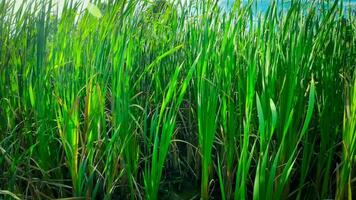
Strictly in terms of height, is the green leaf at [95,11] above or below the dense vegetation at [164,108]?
above

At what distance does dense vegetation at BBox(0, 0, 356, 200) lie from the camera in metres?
1.02

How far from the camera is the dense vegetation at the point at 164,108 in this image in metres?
1.02

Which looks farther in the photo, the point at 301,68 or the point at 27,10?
the point at 27,10

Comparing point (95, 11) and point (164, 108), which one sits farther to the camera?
point (95, 11)

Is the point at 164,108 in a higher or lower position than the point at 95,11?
lower

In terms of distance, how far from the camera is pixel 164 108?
1.04 meters

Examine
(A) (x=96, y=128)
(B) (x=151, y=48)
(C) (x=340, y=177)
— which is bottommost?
(C) (x=340, y=177)

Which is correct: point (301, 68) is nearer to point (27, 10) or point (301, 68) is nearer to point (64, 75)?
point (64, 75)

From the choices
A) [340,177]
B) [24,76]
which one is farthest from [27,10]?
[340,177]

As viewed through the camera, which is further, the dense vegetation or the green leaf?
the green leaf

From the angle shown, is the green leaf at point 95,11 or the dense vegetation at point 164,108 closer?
the dense vegetation at point 164,108

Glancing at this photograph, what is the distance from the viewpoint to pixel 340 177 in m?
1.03

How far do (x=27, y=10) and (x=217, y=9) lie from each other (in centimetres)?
72

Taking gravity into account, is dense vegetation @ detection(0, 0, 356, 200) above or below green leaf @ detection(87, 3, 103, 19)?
below
